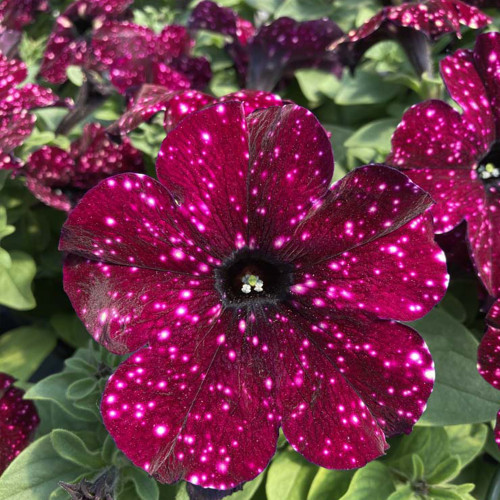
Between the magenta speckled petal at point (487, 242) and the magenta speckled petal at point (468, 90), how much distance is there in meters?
0.10

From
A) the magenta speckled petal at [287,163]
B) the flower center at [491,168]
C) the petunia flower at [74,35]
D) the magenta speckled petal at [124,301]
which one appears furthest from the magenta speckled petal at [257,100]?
the petunia flower at [74,35]

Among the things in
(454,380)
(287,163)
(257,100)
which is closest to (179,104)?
(257,100)

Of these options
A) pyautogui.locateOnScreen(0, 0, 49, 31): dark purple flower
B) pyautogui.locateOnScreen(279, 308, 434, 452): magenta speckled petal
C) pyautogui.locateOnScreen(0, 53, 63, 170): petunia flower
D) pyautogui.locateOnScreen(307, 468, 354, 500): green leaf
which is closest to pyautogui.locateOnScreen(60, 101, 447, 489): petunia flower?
pyautogui.locateOnScreen(279, 308, 434, 452): magenta speckled petal

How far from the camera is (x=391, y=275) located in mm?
600

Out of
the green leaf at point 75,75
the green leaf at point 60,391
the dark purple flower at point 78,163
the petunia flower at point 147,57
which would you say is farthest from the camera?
the green leaf at point 75,75

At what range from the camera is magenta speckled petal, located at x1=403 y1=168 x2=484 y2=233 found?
2.39 ft

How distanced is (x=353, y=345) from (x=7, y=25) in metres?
1.07

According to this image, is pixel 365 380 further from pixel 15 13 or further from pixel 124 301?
pixel 15 13

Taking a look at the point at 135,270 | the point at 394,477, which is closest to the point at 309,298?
the point at 135,270

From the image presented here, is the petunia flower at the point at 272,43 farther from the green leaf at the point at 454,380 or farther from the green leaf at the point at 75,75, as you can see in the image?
the green leaf at the point at 454,380

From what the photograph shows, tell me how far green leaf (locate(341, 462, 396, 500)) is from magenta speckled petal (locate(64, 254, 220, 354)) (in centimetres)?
34

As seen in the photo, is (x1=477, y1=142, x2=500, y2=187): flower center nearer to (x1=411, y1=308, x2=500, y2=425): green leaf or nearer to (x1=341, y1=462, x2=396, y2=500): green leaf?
(x1=411, y1=308, x2=500, y2=425): green leaf

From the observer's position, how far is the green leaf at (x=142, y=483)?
0.72 meters

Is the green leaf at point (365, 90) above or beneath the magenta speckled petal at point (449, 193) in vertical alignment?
beneath
